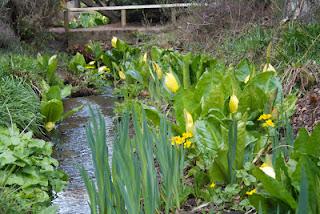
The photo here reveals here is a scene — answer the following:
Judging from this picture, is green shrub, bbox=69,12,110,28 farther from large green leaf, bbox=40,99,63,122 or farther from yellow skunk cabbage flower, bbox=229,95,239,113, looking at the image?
yellow skunk cabbage flower, bbox=229,95,239,113

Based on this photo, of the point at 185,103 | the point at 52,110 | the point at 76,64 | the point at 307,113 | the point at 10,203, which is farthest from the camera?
the point at 76,64

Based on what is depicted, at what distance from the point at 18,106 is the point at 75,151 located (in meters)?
0.73

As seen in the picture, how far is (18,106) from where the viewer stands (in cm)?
474

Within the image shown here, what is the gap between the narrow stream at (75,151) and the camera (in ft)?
10.7

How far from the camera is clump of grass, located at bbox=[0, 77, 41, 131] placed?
4.46m

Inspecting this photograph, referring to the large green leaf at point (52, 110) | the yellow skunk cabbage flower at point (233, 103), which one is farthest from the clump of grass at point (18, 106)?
the yellow skunk cabbage flower at point (233, 103)

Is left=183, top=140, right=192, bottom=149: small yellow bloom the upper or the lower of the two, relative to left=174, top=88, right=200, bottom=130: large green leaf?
lower

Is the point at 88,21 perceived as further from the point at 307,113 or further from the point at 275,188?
the point at 275,188

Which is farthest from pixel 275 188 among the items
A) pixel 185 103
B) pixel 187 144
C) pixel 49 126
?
pixel 49 126

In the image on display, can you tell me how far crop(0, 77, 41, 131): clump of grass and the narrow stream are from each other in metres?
0.30

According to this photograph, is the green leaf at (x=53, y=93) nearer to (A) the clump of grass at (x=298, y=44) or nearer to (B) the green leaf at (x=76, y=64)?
(A) the clump of grass at (x=298, y=44)

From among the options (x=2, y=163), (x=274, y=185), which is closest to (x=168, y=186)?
(x=274, y=185)

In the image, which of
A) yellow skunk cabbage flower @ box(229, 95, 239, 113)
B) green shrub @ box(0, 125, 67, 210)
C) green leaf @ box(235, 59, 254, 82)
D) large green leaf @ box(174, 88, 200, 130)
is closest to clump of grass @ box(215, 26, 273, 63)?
green leaf @ box(235, 59, 254, 82)

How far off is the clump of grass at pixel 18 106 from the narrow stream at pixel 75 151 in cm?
30
